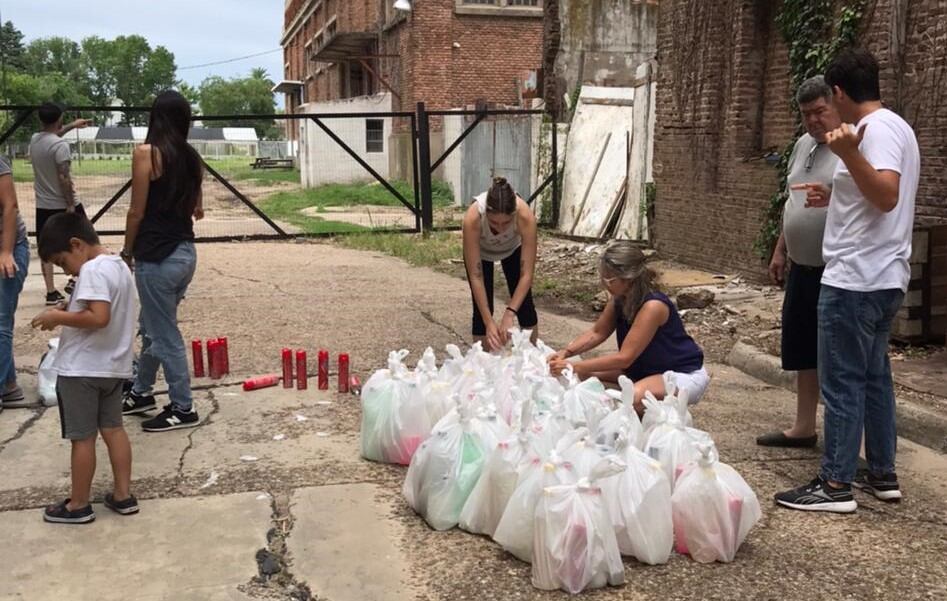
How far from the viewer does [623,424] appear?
332 cm

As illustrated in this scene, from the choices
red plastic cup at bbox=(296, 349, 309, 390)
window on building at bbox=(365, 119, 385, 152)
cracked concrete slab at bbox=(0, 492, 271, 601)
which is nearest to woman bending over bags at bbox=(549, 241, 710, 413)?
cracked concrete slab at bbox=(0, 492, 271, 601)

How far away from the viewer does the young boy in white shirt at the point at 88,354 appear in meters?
3.40

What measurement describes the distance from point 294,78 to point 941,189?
52.9 m

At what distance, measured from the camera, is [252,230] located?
16141mm

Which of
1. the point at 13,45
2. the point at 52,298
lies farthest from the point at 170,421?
the point at 13,45

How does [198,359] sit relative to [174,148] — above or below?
below

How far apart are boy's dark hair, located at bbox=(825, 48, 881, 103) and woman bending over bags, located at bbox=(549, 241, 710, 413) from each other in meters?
1.13

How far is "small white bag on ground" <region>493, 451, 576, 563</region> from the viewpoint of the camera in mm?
3039

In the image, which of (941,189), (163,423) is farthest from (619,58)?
(163,423)

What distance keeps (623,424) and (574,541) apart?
57 centimetres

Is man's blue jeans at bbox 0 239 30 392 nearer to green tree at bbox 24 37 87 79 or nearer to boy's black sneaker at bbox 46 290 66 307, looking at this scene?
boy's black sneaker at bbox 46 290 66 307

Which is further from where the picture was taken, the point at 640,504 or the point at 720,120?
the point at 720,120

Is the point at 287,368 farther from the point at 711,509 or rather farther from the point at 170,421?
the point at 711,509

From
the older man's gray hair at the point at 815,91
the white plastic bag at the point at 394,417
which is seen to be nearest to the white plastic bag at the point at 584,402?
the white plastic bag at the point at 394,417
